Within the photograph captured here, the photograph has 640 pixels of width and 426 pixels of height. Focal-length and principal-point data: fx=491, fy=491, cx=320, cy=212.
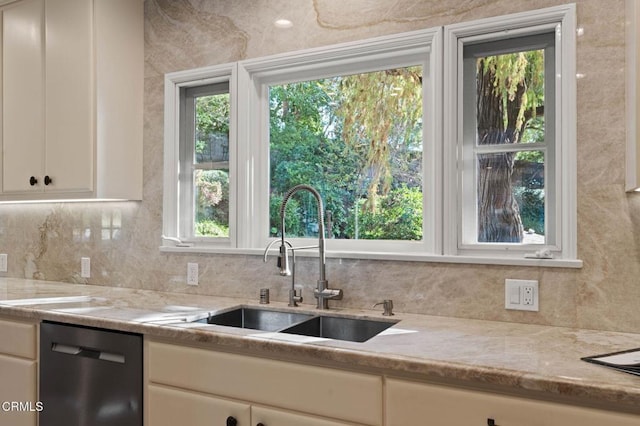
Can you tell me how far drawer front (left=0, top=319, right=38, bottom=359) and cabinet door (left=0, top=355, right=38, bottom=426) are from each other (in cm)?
3

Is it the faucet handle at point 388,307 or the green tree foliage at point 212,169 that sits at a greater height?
the green tree foliage at point 212,169

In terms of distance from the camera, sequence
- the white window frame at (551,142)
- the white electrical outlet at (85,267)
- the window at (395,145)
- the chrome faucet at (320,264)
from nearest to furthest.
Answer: the white window frame at (551,142)
the window at (395,145)
the chrome faucet at (320,264)
the white electrical outlet at (85,267)

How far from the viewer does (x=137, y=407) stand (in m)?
1.80

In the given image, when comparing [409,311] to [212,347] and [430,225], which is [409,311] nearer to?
[430,225]

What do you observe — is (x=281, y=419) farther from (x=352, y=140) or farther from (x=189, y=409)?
(x=352, y=140)

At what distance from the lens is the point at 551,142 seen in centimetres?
184

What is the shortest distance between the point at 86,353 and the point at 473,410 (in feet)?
4.82

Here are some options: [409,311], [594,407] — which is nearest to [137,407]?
[409,311]

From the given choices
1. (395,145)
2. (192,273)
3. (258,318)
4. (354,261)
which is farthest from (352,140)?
(192,273)

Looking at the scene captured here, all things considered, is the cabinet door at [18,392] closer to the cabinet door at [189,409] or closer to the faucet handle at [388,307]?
the cabinet door at [189,409]

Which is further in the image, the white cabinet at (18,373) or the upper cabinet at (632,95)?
the white cabinet at (18,373)

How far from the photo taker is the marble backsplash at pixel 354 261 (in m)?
1.68

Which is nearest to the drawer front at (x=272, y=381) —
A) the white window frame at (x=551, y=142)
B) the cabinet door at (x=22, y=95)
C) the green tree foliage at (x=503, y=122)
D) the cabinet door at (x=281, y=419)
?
the cabinet door at (x=281, y=419)

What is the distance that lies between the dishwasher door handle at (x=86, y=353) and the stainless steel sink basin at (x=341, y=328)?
68cm
